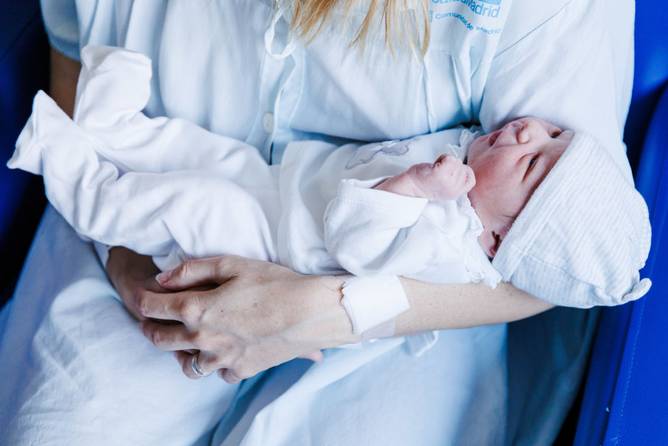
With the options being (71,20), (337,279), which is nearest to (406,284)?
(337,279)

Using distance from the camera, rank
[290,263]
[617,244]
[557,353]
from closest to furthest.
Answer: [617,244]
[290,263]
[557,353]

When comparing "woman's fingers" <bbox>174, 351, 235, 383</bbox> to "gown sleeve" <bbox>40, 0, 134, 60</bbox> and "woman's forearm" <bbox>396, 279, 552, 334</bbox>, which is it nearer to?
"woman's forearm" <bbox>396, 279, 552, 334</bbox>

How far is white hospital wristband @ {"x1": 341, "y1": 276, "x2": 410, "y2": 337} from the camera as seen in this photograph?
940 millimetres

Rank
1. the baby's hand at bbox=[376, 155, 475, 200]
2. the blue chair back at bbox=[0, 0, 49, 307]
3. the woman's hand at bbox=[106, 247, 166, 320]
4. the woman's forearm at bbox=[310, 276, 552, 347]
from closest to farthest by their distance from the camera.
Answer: the baby's hand at bbox=[376, 155, 475, 200] → the woman's forearm at bbox=[310, 276, 552, 347] → the woman's hand at bbox=[106, 247, 166, 320] → the blue chair back at bbox=[0, 0, 49, 307]

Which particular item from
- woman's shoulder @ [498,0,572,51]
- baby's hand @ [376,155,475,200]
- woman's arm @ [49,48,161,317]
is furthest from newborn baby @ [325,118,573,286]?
woman's arm @ [49,48,161,317]

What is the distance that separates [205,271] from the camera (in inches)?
38.4

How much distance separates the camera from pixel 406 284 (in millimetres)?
972

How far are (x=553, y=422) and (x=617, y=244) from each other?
33 cm

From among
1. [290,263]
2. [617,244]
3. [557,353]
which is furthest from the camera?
[557,353]

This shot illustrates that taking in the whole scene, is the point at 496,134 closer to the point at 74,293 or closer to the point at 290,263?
the point at 290,263

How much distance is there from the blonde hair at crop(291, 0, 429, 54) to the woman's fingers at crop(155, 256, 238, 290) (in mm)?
336

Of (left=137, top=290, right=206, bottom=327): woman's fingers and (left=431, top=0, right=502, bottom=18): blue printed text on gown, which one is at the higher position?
(left=431, top=0, right=502, bottom=18): blue printed text on gown

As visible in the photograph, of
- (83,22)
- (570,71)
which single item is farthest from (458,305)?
(83,22)

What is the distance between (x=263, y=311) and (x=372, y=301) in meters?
0.15
